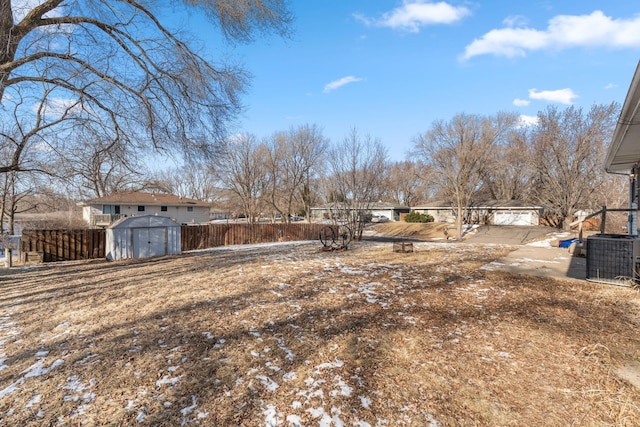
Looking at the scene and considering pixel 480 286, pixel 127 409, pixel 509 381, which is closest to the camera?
pixel 127 409

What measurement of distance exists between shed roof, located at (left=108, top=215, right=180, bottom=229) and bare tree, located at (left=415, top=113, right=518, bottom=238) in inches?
693

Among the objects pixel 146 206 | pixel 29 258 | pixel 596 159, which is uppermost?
pixel 596 159

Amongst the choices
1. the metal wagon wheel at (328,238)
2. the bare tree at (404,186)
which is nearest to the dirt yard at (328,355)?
the metal wagon wheel at (328,238)

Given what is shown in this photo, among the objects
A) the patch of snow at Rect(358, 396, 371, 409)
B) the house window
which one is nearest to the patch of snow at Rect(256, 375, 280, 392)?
the patch of snow at Rect(358, 396, 371, 409)

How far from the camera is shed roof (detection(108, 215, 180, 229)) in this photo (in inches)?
492

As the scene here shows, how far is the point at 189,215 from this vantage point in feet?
104

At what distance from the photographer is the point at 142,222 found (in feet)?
42.5

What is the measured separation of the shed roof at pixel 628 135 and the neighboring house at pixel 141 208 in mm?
26399

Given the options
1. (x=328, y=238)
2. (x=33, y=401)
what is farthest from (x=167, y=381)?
(x=328, y=238)

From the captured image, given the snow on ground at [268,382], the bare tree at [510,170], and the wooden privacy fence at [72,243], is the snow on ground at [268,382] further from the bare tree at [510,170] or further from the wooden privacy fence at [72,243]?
the bare tree at [510,170]

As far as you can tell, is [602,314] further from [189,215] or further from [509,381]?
[189,215]

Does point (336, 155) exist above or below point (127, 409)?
above

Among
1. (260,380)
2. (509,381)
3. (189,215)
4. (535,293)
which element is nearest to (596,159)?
(535,293)

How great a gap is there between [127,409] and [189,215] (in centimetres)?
3144
